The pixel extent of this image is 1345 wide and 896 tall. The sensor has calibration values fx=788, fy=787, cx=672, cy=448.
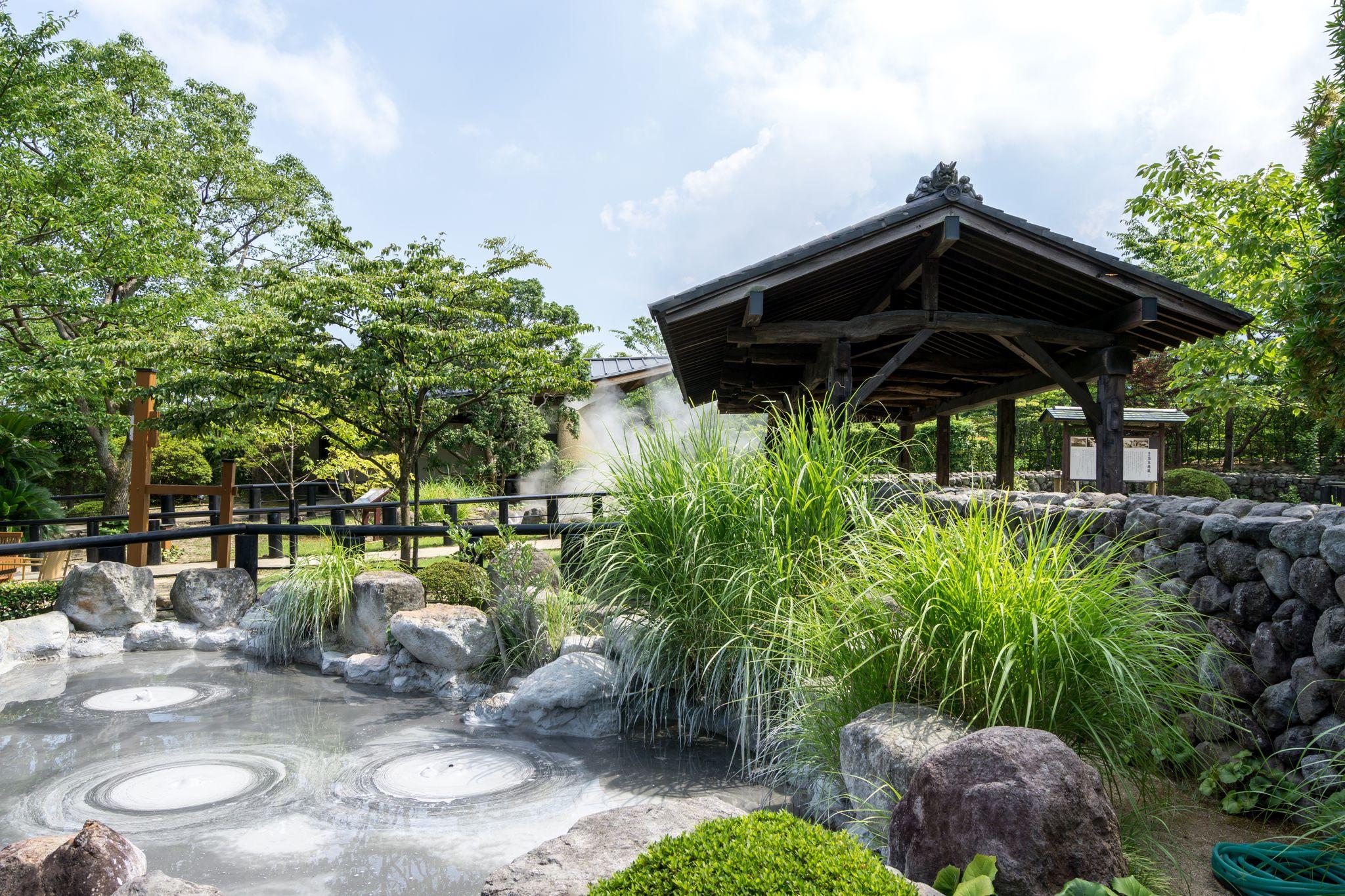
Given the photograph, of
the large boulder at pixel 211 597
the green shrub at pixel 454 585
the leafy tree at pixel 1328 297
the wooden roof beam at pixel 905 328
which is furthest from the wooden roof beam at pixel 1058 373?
the large boulder at pixel 211 597

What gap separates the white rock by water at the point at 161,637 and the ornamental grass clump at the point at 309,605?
0.86 meters

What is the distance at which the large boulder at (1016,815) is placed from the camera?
1965mm

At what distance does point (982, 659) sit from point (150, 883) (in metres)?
2.47

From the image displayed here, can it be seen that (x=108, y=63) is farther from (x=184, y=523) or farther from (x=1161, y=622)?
(x=1161, y=622)

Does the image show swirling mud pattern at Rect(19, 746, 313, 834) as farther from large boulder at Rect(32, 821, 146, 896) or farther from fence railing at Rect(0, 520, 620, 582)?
fence railing at Rect(0, 520, 620, 582)

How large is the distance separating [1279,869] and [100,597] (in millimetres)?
8002

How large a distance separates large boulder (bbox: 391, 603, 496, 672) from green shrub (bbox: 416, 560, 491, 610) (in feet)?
1.97

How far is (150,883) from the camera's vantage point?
1.99m

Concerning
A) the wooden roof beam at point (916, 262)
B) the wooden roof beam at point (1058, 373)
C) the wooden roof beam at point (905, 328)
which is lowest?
the wooden roof beam at point (1058, 373)

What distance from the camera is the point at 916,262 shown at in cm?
712

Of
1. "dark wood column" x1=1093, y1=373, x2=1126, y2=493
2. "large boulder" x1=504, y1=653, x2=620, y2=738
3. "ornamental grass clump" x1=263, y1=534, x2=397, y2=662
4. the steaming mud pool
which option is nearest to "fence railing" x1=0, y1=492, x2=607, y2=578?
"ornamental grass clump" x1=263, y1=534, x2=397, y2=662

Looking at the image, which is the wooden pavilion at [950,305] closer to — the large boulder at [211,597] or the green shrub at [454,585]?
the green shrub at [454,585]

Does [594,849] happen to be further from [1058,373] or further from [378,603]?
[1058,373]

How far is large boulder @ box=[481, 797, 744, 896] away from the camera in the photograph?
1995 millimetres
